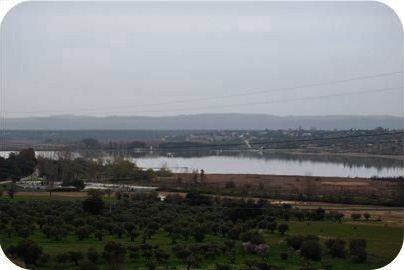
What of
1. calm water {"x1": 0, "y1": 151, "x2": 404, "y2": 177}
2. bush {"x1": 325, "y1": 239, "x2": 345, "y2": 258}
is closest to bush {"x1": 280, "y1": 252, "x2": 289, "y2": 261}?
bush {"x1": 325, "y1": 239, "x2": 345, "y2": 258}

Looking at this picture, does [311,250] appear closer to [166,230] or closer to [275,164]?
[166,230]

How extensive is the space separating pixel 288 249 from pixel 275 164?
3946 mm

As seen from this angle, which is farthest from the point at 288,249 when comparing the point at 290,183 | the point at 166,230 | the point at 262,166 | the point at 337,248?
the point at 290,183

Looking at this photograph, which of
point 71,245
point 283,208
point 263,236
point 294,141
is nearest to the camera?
point 71,245

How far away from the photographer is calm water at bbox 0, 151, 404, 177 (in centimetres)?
925

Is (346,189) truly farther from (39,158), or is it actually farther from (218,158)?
(39,158)

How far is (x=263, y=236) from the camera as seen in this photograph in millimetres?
7082

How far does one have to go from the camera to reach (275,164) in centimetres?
1012

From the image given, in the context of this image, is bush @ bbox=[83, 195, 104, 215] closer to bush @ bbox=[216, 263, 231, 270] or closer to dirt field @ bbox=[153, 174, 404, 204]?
dirt field @ bbox=[153, 174, 404, 204]

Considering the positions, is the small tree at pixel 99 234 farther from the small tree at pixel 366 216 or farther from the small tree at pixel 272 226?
the small tree at pixel 366 216

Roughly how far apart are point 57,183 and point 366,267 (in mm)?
6844

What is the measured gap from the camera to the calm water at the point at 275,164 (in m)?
9.25

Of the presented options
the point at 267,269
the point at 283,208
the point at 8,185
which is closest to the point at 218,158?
the point at 283,208

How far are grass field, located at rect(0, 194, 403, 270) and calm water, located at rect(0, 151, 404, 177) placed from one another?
1297mm
